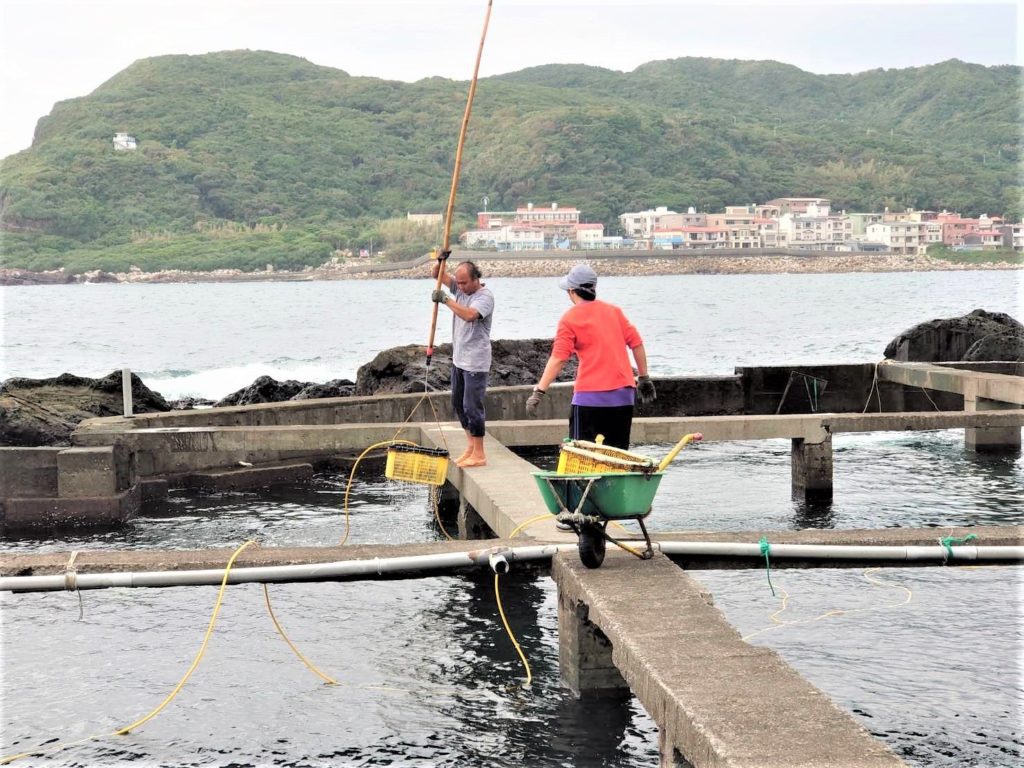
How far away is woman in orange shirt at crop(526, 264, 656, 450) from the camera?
849 cm

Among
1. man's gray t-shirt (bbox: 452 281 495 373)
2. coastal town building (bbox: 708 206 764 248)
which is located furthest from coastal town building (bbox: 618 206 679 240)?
man's gray t-shirt (bbox: 452 281 495 373)

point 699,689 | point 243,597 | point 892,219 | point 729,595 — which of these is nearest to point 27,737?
point 243,597

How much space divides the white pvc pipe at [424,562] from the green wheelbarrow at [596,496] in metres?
0.66

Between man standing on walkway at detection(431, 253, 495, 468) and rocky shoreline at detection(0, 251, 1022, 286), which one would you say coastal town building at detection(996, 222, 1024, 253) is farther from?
man standing on walkway at detection(431, 253, 495, 468)

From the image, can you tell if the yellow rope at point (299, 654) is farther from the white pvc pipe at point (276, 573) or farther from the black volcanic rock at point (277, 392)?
the black volcanic rock at point (277, 392)

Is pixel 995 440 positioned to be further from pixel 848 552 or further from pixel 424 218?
pixel 424 218

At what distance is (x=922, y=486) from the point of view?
16.6 meters

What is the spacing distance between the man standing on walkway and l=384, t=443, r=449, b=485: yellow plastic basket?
20.6 inches

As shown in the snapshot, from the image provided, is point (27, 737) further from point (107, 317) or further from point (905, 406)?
point (107, 317)

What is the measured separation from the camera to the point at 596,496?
7.29m

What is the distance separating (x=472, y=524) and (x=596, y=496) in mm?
4965

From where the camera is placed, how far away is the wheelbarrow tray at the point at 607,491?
7254mm

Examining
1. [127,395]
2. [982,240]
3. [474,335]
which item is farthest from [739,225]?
[474,335]

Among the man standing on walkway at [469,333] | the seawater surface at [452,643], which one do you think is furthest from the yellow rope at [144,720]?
the man standing on walkway at [469,333]
